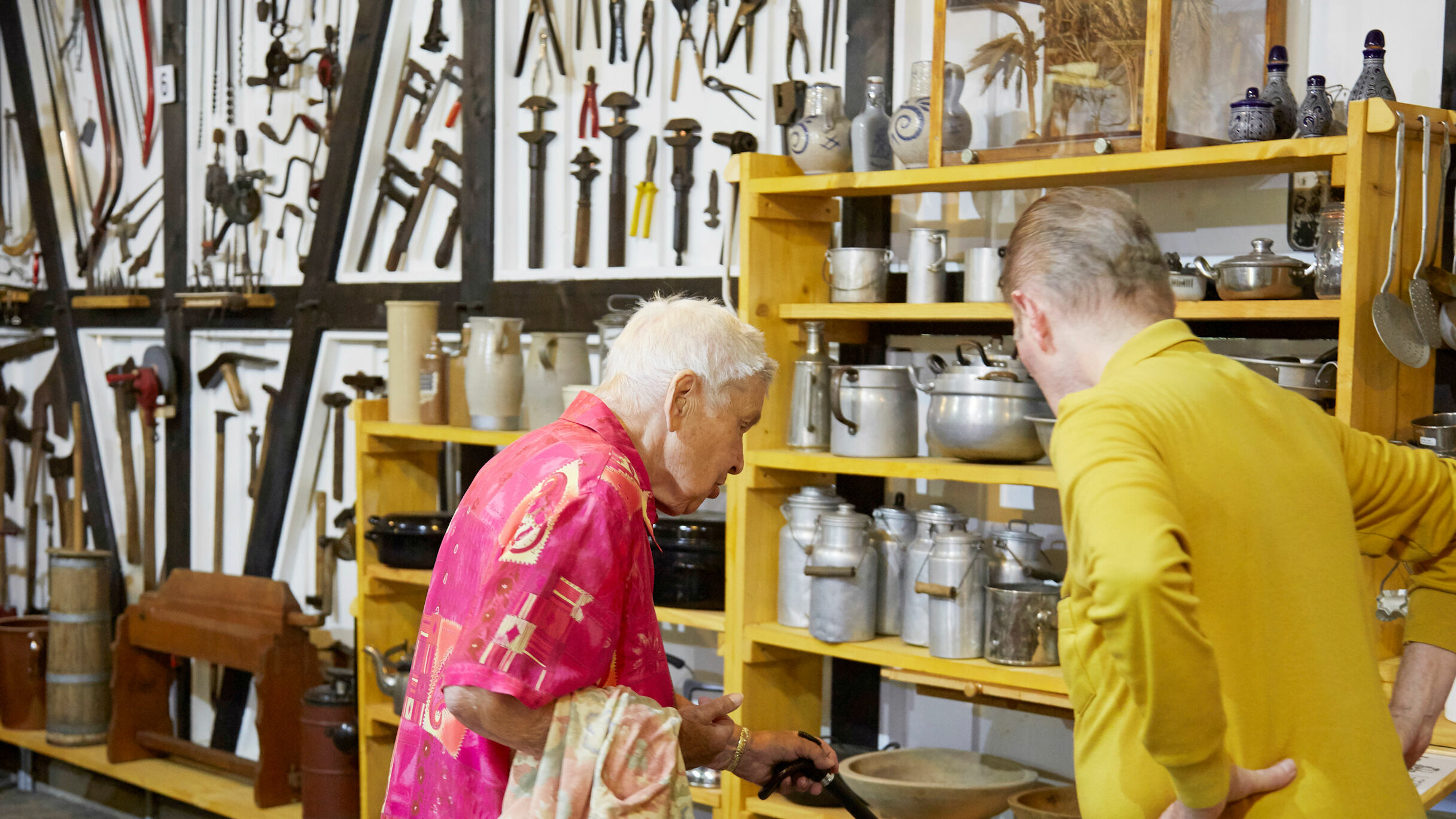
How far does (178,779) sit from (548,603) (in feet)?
11.8

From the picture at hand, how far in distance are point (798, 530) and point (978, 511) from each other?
1.66 ft

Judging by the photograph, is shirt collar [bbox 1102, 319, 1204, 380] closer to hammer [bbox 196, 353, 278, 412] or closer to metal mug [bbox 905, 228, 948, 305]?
metal mug [bbox 905, 228, 948, 305]

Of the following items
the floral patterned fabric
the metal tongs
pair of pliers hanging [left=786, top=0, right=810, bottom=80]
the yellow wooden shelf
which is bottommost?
the yellow wooden shelf

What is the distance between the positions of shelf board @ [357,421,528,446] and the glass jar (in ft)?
6.21

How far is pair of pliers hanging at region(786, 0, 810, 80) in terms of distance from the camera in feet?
11.3

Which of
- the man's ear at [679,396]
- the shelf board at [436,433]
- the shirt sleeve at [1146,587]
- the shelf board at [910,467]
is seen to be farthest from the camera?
the shelf board at [436,433]

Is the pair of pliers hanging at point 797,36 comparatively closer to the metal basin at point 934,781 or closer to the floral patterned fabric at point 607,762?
the metal basin at point 934,781

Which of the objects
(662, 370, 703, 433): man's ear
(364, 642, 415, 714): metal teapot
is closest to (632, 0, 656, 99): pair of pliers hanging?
(364, 642, 415, 714): metal teapot

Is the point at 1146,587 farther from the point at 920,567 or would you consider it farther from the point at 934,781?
the point at 934,781

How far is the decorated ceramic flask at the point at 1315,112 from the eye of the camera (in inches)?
93.1

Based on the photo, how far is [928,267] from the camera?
291cm

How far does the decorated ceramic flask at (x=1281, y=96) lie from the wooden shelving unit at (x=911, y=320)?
7cm

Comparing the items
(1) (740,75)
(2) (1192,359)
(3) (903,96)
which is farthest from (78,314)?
(2) (1192,359)

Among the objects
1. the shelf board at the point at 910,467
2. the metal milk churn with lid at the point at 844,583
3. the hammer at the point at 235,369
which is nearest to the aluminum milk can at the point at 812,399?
→ the shelf board at the point at 910,467
